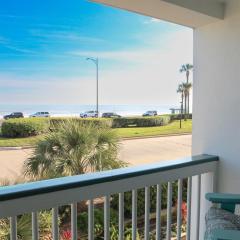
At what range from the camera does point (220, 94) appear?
2207 mm

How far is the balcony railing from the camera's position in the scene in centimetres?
130

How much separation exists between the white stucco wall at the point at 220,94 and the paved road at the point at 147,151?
10.6 ft

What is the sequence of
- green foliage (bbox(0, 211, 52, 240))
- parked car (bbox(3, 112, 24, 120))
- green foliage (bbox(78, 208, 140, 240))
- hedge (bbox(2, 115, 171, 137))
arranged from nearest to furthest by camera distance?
green foliage (bbox(0, 211, 52, 240)) → green foliage (bbox(78, 208, 140, 240)) → hedge (bbox(2, 115, 171, 137)) → parked car (bbox(3, 112, 24, 120))

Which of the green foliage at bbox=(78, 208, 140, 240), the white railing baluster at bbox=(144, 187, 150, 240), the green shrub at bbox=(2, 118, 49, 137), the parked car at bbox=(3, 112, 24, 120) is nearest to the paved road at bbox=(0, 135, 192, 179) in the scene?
the green shrub at bbox=(2, 118, 49, 137)

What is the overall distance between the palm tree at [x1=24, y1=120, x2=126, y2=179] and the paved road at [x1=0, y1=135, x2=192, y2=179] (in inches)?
21.1

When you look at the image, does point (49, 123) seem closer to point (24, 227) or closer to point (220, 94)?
point (24, 227)

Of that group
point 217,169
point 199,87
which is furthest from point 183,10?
point 217,169

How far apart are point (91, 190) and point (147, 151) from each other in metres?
6.28

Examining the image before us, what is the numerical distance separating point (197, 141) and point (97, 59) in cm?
957

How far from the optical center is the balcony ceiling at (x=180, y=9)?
72.4 inches

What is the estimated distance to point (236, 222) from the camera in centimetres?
142

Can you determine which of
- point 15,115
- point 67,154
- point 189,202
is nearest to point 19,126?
point 15,115

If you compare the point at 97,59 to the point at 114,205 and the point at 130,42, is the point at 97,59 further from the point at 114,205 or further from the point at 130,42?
the point at 114,205

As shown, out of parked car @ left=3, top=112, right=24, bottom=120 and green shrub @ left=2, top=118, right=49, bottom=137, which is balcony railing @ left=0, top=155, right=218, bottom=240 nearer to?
green shrub @ left=2, top=118, right=49, bottom=137
